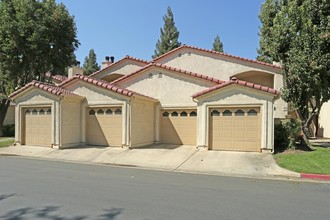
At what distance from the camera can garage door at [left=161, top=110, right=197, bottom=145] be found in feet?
56.3

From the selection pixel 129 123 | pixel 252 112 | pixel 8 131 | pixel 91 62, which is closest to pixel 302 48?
pixel 252 112

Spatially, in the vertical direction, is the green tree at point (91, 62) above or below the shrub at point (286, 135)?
above

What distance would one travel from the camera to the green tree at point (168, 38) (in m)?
54.2

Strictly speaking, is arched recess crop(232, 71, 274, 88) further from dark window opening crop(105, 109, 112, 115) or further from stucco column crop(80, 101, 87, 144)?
stucco column crop(80, 101, 87, 144)

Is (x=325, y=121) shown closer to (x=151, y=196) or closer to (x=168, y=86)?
(x=168, y=86)

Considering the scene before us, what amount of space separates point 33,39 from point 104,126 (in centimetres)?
878

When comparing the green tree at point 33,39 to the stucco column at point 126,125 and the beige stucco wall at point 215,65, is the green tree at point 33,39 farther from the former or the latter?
the stucco column at point 126,125

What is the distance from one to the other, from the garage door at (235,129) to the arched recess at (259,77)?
6834 mm

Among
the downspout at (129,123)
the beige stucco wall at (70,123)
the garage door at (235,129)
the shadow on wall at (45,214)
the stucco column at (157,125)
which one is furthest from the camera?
the stucco column at (157,125)

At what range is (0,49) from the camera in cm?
2073

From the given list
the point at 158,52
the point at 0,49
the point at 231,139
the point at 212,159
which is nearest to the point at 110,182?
the point at 212,159

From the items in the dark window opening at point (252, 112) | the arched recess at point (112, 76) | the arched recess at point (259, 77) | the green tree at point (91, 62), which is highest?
the green tree at point (91, 62)

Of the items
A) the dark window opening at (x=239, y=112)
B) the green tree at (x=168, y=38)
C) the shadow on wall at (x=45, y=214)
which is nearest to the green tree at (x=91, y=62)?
the green tree at (x=168, y=38)

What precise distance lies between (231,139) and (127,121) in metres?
5.80
